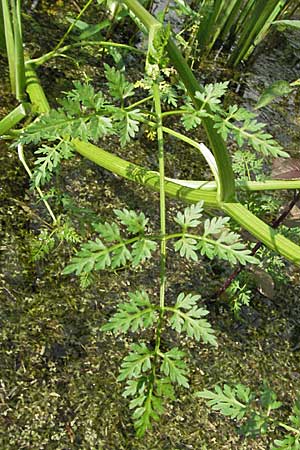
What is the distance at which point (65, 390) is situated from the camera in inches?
47.7

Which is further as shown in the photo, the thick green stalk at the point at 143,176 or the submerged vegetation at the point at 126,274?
the thick green stalk at the point at 143,176

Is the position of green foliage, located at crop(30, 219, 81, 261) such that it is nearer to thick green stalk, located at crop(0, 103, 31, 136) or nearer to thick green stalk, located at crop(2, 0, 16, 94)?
thick green stalk, located at crop(0, 103, 31, 136)

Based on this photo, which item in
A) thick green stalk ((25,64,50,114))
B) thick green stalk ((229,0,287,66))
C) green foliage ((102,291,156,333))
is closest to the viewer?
green foliage ((102,291,156,333))

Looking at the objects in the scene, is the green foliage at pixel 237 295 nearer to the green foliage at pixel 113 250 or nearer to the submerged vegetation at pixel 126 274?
the submerged vegetation at pixel 126 274

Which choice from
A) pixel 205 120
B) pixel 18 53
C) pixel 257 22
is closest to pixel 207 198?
pixel 205 120

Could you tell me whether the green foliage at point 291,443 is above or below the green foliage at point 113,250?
below

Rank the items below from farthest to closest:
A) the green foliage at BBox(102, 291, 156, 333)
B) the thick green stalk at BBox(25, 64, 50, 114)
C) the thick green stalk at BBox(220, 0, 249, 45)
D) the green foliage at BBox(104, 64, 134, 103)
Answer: the thick green stalk at BBox(220, 0, 249, 45), the thick green stalk at BBox(25, 64, 50, 114), the green foliage at BBox(104, 64, 134, 103), the green foliage at BBox(102, 291, 156, 333)

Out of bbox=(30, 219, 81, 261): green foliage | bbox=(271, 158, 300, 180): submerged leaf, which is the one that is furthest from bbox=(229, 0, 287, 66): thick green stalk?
bbox=(30, 219, 81, 261): green foliage

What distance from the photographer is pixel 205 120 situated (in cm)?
110

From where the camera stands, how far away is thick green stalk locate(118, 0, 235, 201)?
3.27 feet

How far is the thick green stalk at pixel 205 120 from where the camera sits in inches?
39.3

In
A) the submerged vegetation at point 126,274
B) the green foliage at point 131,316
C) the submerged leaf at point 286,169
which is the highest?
the submerged leaf at point 286,169

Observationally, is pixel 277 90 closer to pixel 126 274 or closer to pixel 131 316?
pixel 126 274

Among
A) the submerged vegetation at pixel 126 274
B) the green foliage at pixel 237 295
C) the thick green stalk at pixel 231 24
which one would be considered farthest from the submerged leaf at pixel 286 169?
the thick green stalk at pixel 231 24
